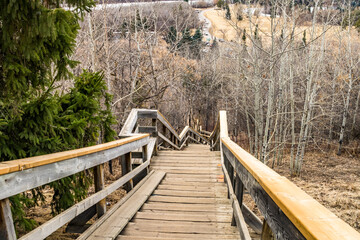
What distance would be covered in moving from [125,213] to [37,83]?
6.05 ft

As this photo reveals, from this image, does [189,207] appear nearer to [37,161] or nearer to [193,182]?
[193,182]

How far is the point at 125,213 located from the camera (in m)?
3.14

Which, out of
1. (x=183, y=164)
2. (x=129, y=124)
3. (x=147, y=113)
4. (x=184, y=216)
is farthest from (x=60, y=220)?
(x=147, y=113)

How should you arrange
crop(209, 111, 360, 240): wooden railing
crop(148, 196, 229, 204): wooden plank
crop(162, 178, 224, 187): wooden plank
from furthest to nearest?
crop(162, 178, 224, 187): wooden plank, crop(148, 196, 229, 204): wooden plank, crop(209, 111, 360, 240): wooden railing

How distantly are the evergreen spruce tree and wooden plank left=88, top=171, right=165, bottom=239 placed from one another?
3.04 feet

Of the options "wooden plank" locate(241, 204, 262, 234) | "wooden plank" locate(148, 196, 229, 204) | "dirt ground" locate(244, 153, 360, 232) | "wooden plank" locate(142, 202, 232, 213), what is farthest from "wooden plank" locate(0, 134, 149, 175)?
"dirt ground" locate(244, 153, 360, 232)

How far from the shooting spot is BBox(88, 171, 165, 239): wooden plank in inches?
105

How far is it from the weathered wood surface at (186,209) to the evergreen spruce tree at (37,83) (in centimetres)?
126

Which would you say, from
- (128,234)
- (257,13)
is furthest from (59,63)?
(257,13)

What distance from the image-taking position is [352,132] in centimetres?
2156

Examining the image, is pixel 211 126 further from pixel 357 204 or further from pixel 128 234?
pixel 128 234

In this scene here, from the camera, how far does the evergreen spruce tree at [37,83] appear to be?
7.50 ft

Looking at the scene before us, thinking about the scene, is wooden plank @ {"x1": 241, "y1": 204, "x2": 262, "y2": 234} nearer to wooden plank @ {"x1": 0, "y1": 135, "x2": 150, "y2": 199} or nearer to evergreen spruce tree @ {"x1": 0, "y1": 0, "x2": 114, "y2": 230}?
wooden plank @ {"x1": 0, "y1": 135, "x2": 150, "y2": 199}

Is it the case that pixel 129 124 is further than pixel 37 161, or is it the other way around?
pixel 129 124
